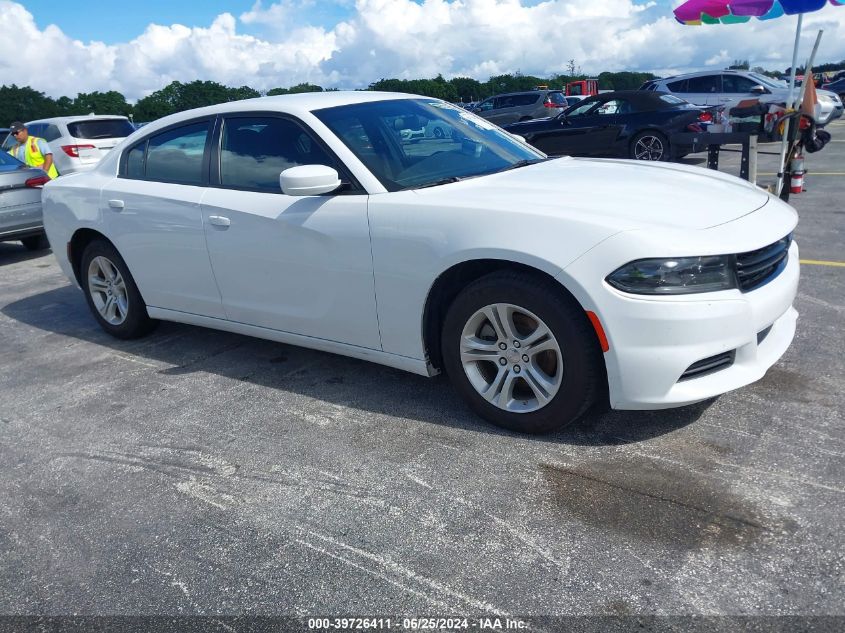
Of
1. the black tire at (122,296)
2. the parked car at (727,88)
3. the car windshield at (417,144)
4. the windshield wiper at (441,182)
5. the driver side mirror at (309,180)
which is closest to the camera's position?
the driver side mirror at (309,180)

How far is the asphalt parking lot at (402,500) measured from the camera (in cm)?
235

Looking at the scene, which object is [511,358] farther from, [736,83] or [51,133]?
[736,83]

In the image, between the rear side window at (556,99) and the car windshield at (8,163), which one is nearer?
the car windshield at (8,163)

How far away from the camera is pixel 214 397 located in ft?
13.4

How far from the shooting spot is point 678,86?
18.4 metres

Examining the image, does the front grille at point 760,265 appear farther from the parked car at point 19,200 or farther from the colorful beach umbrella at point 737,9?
the parked car at point 19,200

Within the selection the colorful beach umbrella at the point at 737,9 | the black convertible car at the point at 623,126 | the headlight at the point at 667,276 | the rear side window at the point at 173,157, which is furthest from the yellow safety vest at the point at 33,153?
the headlight at the point at 667,276

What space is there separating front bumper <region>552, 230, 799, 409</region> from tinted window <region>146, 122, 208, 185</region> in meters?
2.68

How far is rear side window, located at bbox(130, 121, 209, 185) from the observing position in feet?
14.5

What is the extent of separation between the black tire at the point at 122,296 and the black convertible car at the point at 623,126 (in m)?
9.59

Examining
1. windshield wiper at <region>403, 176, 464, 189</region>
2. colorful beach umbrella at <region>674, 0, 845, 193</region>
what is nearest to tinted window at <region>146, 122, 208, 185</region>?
windshield wiper at <region>403, 176, 464, 189</region>

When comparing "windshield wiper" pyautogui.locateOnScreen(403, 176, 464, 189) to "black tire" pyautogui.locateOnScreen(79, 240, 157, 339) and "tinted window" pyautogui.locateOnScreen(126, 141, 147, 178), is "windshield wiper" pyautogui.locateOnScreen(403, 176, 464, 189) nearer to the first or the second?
"tinted window" pyautogui.locateOnScreen(126, 141, 147, 178)

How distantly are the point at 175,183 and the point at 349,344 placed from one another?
1671mm

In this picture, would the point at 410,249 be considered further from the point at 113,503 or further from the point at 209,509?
the point at 113,503
